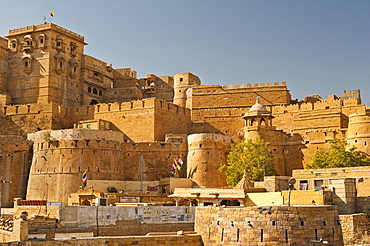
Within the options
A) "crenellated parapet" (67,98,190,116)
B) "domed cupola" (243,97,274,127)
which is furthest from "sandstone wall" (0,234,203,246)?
"crenellated parapet" (67,98,190,116)

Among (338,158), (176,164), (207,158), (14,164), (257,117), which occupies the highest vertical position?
(257,117)

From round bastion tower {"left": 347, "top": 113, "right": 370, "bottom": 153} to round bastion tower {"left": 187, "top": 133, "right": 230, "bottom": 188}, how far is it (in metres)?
9.87

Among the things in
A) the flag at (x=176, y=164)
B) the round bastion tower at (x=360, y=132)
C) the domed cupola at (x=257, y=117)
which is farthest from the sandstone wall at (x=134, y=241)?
the domed cupola at (x=257, y=117)

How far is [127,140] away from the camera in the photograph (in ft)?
146

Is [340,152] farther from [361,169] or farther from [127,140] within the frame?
[127,140]

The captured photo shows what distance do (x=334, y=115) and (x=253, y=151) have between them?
8.04 metres

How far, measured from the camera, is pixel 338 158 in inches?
1339

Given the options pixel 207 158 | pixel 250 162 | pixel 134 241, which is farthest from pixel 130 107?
pixel 134 241

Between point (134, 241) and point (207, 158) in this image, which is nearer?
point (134, 241)

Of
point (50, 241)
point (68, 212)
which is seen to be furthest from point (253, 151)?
point (50, 241)

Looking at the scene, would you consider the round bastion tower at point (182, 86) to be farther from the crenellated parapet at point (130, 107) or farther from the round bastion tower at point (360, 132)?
the round bastion tower at point (360, 132)

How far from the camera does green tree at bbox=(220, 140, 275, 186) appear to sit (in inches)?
1441

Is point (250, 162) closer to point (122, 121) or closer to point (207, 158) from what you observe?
point (207, 158)

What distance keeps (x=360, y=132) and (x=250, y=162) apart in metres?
8.10
